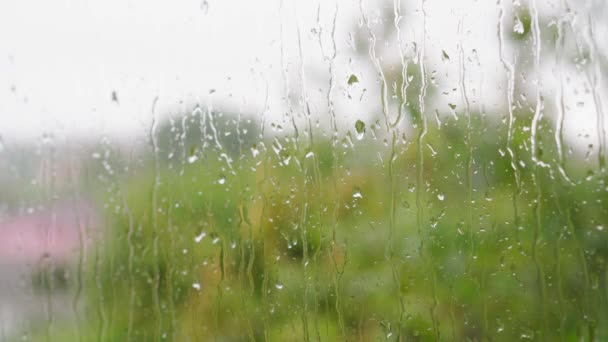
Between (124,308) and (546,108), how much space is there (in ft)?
2.35

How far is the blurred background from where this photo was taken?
0.74 meters

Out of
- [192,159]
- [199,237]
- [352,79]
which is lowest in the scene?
[199,237]

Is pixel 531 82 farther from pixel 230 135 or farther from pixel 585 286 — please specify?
pixel 230 135

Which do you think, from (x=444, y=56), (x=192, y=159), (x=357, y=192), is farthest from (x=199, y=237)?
(x=444, y=56)

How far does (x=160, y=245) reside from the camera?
0.73 meters

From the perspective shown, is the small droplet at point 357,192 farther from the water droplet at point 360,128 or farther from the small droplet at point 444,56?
the small droplet at point 444,56

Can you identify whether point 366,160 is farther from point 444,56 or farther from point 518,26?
point 518,26

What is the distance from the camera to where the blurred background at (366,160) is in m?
0.74

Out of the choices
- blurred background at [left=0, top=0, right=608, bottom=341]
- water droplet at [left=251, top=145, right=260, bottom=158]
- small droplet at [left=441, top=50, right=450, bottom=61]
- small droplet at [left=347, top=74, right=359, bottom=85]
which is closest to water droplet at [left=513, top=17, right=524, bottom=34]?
blurred background at [left=0, top=0, right=608, bottom=341]

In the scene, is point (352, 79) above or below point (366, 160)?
above

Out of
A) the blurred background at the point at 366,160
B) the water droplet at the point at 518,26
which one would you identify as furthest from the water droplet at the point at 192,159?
the water droplet at the point at 518,26

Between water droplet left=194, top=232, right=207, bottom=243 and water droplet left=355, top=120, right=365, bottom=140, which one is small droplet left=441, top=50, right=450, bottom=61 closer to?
water droplet left=355, top=120, right=365, bottom=140

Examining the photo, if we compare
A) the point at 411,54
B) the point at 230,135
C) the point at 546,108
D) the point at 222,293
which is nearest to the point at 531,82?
the point at 546,108

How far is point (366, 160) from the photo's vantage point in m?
0.79
